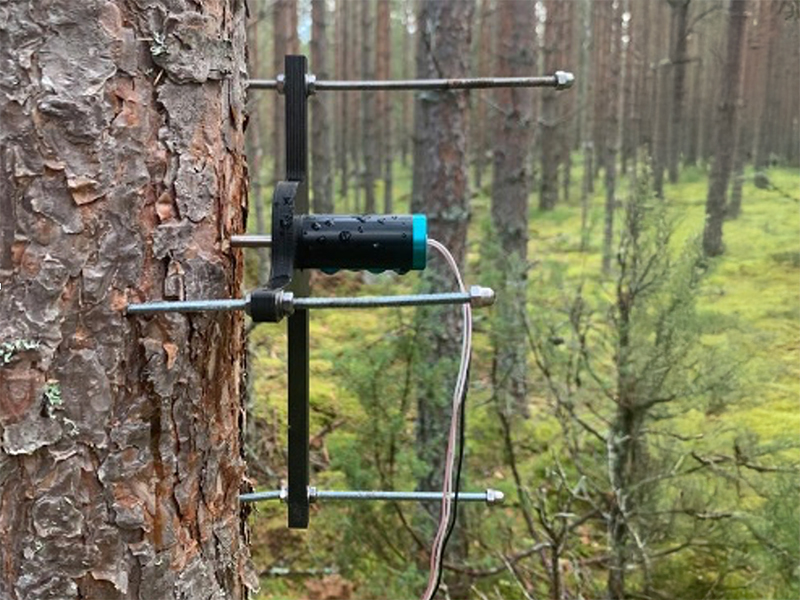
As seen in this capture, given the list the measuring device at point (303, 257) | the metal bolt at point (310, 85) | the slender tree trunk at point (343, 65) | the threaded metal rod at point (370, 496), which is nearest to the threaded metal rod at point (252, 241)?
the measuring device at point (303, 257)

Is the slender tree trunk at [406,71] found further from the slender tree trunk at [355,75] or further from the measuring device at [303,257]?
the measuring device at [303,257]

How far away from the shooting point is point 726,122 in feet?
30.5

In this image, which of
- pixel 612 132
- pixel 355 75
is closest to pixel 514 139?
pixel 612 132

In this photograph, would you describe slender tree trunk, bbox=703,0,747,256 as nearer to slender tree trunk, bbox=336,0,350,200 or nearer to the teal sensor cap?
the teal sensor cap

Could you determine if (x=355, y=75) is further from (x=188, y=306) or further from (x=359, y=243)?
(x=188, y=306)

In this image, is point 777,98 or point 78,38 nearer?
point 78,38

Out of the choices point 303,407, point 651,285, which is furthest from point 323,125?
point 303,407

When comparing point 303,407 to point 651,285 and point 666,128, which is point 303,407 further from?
point 666,128

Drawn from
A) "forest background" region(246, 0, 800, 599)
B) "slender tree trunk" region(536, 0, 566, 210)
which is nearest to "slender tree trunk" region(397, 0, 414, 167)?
"slender tree trunk" region(536, 0, 566, 210)

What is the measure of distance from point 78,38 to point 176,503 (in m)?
0.57

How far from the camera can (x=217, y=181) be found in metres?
1.01

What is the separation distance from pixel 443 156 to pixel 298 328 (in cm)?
384

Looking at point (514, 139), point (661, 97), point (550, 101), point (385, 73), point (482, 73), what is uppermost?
point (482, 73)

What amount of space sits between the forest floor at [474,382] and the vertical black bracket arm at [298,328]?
1741 mm
